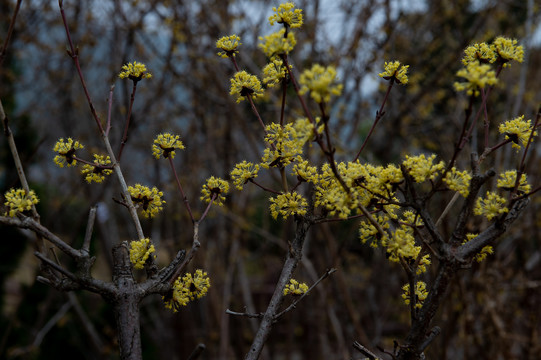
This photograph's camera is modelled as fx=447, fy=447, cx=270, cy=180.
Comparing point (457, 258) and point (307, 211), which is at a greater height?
point (307, 211)

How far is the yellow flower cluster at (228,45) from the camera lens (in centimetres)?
135

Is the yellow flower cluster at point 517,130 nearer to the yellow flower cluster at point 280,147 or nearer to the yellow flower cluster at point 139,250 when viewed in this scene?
the yellow flower cluster at point 280,147

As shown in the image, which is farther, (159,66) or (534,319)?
(159,66)

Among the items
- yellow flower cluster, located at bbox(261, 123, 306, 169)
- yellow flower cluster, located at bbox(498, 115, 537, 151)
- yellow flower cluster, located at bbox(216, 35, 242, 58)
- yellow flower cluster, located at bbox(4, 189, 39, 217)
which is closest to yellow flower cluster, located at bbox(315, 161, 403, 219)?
yellow flower cluster, located at bbox(261, 123, 306, 169)

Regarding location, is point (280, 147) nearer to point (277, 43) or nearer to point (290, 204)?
point (290, 204)

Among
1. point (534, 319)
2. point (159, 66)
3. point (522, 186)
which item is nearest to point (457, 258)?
point (522, 186)

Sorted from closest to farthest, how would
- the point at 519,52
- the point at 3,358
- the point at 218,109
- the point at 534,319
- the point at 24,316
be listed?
the point at 519,52
the point at 534,319
the point at 3,358
the point at 218,109
the point at 24,316

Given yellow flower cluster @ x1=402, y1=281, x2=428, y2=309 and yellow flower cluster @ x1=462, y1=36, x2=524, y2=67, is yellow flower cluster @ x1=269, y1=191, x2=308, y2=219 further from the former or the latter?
yellow flower cluster @ x1=462, y1=36, x2=524, y2=67

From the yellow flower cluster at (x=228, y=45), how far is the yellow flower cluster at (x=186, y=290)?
2.18ft

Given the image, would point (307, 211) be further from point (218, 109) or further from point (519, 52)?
point (218, 109)

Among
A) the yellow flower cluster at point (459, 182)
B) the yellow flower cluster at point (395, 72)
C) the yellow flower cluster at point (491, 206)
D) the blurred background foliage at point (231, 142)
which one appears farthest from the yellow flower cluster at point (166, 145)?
the blurred background foliage at point (231, 142)

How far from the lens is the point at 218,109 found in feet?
17.0

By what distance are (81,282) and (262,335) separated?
0.52m

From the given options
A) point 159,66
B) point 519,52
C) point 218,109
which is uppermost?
point 159,66
